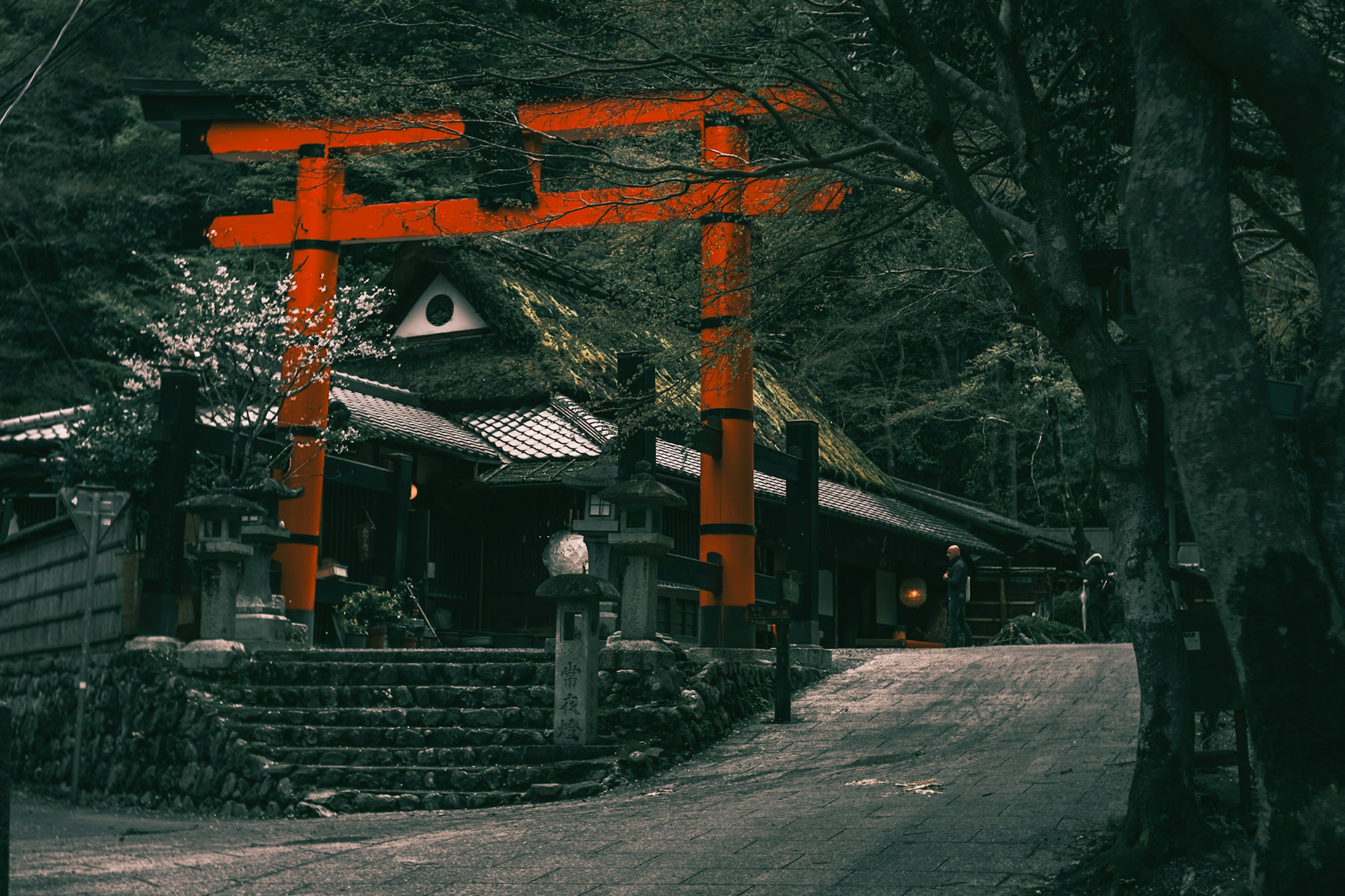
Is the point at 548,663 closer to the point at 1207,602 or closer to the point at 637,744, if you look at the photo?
the point at 637,744

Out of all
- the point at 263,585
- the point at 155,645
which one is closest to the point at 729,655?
the point at 263,585

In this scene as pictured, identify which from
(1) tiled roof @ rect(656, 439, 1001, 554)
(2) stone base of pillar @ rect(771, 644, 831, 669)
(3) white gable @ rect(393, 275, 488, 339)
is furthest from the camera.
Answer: (3) white gable @ rect(393, 275, 488, 339)

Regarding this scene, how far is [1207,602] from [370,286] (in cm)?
1541

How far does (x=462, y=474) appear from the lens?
17469mm

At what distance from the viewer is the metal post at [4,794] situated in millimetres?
3383

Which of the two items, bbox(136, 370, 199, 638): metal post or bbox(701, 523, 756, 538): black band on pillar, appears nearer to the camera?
bbox(136, 370, 199, 638): metal post

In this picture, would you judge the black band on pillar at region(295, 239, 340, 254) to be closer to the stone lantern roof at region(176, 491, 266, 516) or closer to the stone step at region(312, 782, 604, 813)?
the stone lantern roof at region(176, 491, 266, 516)

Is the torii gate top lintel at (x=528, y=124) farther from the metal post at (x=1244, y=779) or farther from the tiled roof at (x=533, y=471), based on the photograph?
the tiled roof at (x=533, y=471)

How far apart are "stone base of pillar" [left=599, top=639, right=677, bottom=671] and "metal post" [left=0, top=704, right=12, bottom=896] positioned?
753 cm

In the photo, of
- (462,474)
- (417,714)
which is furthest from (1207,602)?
(417,714)

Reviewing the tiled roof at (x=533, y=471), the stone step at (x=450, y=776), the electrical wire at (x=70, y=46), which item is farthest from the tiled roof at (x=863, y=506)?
the electrical wire at (x=70, y=46)

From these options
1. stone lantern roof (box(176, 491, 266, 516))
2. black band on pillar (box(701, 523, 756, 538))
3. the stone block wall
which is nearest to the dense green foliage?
black band on pillar (box(701, 523, 756, 538))

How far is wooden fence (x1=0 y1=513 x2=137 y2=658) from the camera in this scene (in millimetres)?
12703

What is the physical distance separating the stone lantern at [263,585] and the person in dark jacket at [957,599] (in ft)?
27.7
